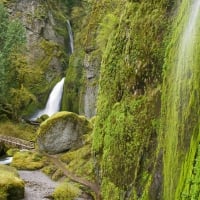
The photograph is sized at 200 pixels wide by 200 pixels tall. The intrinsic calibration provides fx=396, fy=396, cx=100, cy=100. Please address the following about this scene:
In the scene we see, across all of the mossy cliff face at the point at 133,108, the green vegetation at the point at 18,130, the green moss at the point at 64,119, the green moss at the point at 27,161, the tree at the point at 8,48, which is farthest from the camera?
the tree at the point at 8,48

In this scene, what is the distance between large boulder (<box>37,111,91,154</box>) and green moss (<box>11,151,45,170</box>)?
2.57ft

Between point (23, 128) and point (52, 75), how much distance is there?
9.75 metres

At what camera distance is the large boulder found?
77.1 feet

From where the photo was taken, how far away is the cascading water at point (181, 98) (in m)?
7.46

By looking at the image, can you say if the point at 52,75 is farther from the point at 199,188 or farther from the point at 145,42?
the point at 199,188

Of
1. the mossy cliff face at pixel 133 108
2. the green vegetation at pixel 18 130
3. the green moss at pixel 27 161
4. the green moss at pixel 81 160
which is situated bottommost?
the green vegetation at pixel 18 130

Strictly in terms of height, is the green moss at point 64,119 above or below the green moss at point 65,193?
above

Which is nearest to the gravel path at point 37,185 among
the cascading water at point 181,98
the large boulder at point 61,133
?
the large boulder at point 61,133

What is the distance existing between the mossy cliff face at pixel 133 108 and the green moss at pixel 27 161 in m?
7.14

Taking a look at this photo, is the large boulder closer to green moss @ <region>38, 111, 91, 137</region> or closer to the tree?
green moss @ <region>38, 111, 91, 137</region>

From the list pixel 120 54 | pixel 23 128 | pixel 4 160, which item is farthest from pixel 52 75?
pixel 120 54

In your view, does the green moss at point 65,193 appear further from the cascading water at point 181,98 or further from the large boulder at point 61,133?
the cascading water at point 181,98

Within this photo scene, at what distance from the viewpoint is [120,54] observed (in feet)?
48.8

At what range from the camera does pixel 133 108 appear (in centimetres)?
1312
